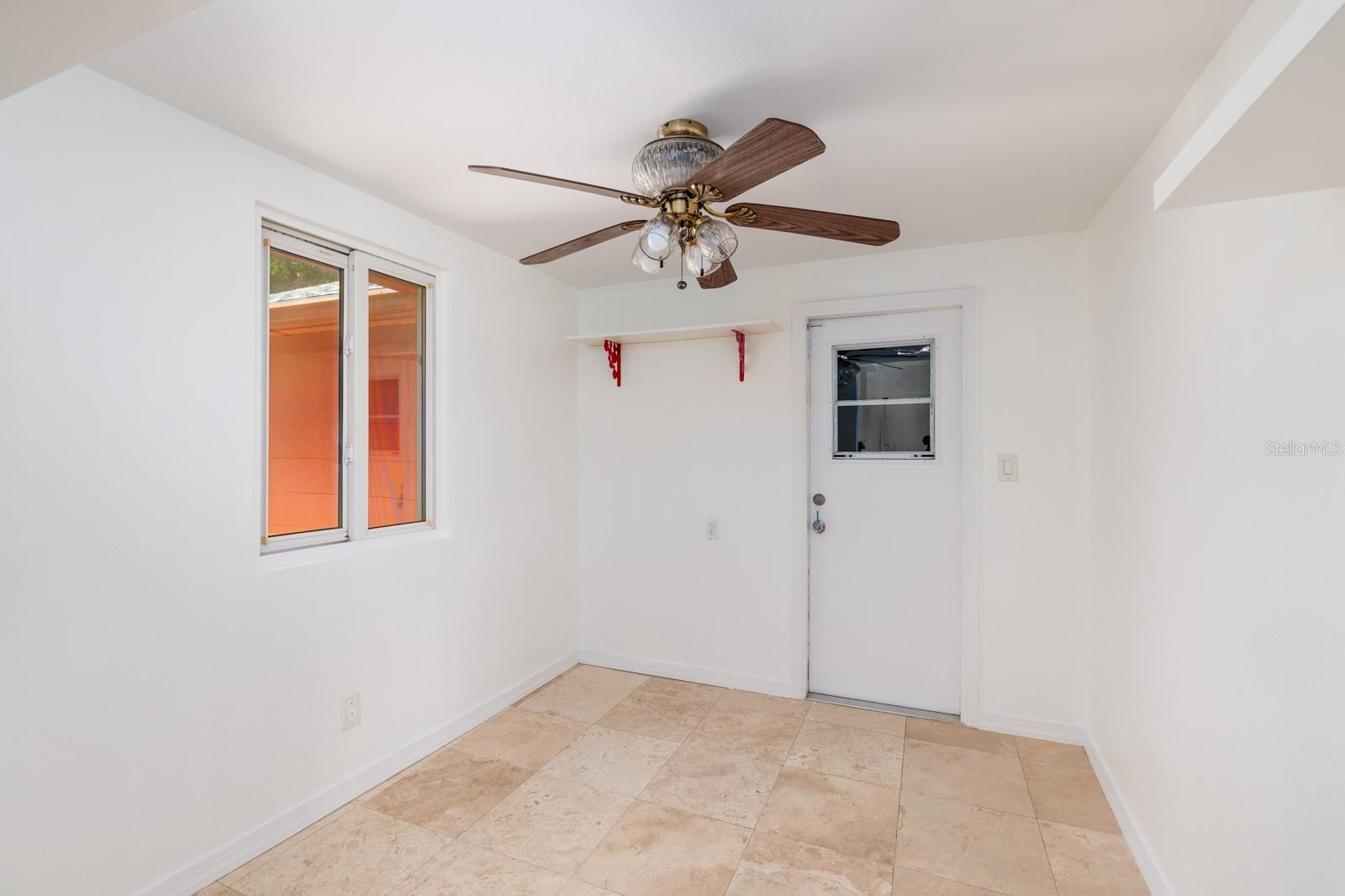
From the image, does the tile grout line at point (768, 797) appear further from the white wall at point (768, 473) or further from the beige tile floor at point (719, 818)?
the white wall at point (768, 473)

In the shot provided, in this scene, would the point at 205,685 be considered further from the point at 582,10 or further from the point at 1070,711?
the point at 1070,711

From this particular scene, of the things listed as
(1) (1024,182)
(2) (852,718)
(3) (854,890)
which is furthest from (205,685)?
(1) (1024,182)

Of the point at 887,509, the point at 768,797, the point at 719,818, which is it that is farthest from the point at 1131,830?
the point at 887,509

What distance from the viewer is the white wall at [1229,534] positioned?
3.95 ft

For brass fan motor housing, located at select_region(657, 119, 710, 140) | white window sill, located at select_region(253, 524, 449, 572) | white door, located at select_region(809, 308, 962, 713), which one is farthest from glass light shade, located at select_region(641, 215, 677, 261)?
white door, located at select_region(809, 308, 962, 713)

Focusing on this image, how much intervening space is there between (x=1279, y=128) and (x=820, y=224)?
46.4 inches

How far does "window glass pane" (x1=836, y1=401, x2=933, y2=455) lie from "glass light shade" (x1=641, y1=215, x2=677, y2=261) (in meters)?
1.86

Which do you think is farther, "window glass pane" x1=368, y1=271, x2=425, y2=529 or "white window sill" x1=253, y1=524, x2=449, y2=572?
"window glass pane" x1=368, y1=271, x2=425, y2=529

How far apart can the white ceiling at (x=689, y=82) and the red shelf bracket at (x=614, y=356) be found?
1.31 metres

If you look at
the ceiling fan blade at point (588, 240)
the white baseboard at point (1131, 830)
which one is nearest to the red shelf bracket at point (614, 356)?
the ceiling fan blade at point (588, 240)

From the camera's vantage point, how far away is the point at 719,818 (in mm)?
2268

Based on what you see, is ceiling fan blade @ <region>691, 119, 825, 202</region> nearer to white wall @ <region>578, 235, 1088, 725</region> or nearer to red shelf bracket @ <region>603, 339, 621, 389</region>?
white wall @ <region>578, 235, 1088, 725</region>

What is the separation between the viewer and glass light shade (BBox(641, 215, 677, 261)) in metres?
1.68

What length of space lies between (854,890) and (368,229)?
2.84m
